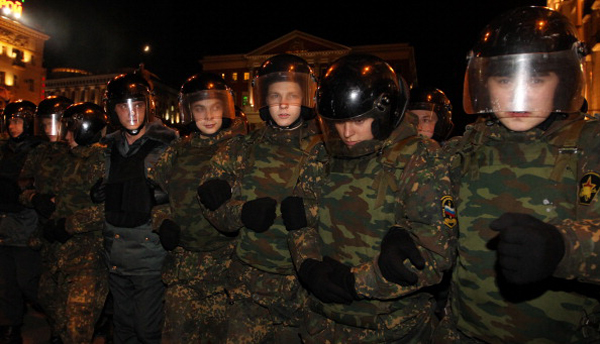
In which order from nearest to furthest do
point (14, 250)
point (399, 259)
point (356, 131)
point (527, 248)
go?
point (527, 248) < point (399, 259) < point (356, 131) < point (14, 250)

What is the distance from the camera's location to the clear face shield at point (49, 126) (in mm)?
5699

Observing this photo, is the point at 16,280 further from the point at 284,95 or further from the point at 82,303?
the point at 284,95

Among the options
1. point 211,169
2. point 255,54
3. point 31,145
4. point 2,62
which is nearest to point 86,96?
point 2,62

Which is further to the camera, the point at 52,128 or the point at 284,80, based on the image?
the point at 52,128

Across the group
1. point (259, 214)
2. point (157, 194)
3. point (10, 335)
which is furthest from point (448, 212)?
point (10, 335)

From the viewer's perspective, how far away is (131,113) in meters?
4.42

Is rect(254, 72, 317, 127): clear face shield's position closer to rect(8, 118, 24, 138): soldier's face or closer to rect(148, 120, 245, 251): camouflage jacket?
rect(148, 120, 245, 251): camouflage jacket

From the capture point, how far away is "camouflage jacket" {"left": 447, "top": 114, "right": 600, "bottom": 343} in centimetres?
199

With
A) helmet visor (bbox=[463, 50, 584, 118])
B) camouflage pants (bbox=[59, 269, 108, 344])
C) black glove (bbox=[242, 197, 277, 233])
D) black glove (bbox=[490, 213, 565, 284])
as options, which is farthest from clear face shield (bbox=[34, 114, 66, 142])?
black glove (bbox=[490, 213, 565, 284])

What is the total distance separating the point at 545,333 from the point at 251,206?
1881 mm

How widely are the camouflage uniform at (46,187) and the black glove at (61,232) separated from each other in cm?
35

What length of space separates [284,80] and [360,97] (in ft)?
3.92

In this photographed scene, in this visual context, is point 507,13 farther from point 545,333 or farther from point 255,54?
point 255,54

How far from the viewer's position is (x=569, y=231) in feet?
5.59
